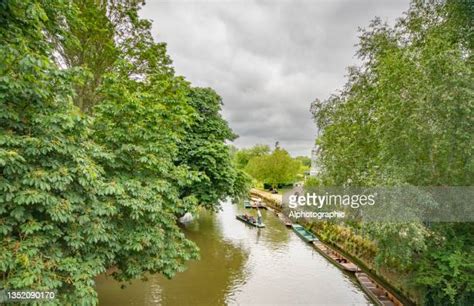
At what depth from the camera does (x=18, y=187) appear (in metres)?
4.47

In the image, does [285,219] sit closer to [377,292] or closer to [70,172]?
[377,292]

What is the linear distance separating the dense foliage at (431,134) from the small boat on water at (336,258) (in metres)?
3.27

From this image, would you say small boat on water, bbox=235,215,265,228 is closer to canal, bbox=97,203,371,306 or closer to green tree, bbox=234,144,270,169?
canal, bbox=97,203,371,306

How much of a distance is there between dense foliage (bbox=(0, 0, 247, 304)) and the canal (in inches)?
110

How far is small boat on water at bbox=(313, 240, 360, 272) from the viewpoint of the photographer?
1298 cm

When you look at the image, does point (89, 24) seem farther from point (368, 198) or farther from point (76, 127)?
point (368, 198)

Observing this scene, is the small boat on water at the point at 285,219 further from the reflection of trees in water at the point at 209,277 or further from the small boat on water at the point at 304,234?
the reflection of trees in water at the point at 209,277

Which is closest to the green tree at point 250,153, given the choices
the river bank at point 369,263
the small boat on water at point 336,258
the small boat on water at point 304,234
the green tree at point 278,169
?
the green tree at point 278,169

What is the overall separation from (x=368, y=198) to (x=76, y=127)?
9.13m

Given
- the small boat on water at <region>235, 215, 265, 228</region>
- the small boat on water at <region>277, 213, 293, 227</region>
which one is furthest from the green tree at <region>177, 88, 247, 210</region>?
the small boat on water at <region>277, 213, 293, 227</region>

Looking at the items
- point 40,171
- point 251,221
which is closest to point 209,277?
point 40,171

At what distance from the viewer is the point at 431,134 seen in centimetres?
760

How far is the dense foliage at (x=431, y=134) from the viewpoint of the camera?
7148 mm

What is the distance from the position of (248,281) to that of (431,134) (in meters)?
8.53
